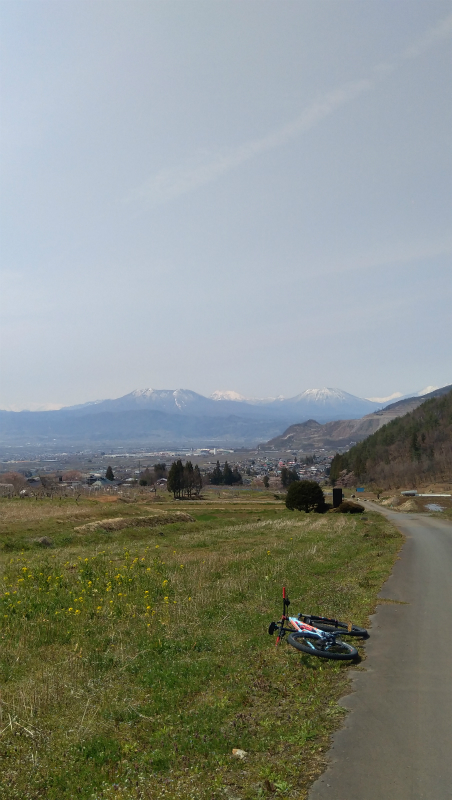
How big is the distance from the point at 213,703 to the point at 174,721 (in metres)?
0.70

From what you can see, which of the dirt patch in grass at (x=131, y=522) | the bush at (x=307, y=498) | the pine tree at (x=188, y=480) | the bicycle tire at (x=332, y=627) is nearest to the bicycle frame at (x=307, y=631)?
the bicycle tire at (x=332, y=627)

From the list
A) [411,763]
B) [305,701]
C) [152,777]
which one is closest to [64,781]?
[152,777]

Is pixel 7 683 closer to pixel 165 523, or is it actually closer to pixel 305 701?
pixel 305 701

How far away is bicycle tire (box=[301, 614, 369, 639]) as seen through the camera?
1023 cm

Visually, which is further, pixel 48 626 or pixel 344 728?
pixel 48 626

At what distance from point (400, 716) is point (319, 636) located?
2.48 metres

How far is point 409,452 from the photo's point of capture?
452 ft

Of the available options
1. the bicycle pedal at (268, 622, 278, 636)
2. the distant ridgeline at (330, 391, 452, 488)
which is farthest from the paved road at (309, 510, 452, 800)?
the distant ridgeline at (330, 391, 452, 488)

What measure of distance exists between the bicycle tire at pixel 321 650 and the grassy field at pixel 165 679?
18 centimetres

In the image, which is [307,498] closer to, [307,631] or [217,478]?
[307,631]

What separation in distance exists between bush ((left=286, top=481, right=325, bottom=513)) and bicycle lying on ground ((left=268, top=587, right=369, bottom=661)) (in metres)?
46.2

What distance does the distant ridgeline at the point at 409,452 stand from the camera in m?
122

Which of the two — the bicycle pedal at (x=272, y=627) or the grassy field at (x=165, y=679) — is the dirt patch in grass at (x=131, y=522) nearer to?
the grassy field at (x=165, y=679)

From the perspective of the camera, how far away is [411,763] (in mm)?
5938
